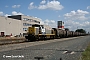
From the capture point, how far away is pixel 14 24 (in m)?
93.0

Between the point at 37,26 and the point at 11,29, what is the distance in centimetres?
5279

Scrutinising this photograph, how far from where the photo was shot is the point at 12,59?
11.6 m

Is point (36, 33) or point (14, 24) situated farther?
point (14, 24)

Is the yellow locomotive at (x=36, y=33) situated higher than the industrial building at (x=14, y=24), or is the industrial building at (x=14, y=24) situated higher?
the industrial building at (x=14, y=24)

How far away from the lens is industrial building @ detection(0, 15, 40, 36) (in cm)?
8303

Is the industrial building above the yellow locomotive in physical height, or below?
above

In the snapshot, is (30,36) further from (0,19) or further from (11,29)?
(11,29)

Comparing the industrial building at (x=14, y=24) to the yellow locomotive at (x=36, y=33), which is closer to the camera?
the yellow locomotive at (x=36, y=33)

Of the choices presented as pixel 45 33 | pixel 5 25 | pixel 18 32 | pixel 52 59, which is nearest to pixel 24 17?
pixel 18 32

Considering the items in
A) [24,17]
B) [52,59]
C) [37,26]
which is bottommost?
[52,59]

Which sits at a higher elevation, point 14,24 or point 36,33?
point 14,24

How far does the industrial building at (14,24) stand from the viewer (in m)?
83.0

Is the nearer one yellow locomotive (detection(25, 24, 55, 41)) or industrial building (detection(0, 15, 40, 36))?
yellow locomotive (detection(25, 24, 55, 41))

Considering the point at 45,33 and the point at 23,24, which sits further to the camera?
the point at 23,24
